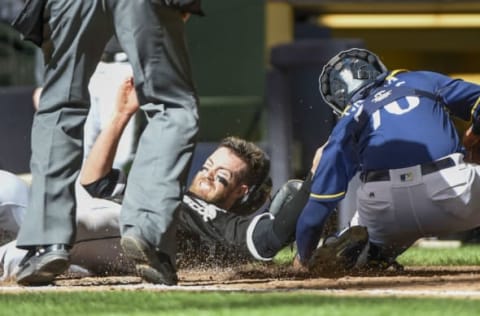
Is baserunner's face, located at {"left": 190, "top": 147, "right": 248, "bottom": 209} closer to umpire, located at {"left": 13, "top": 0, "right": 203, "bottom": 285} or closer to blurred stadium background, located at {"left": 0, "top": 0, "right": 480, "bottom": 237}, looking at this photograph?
umpire, located at {"left": 13, "top": 0, "right": 203, "bottom": 285}

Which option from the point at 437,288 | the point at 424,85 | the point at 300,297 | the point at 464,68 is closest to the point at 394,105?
the point at 424,85

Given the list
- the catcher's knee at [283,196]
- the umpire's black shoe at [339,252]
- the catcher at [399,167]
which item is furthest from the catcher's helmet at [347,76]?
the umpire's black shoe at [339,252]

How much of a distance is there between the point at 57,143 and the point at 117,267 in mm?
1038

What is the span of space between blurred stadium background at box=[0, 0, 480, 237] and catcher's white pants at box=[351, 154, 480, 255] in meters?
3.05

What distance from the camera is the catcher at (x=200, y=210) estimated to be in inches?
269

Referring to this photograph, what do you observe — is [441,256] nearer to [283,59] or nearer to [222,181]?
[222,181]

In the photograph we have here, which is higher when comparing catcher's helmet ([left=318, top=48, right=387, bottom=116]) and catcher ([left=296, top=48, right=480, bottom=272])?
catcher's helmet ([left=318, top=48, right=387, bottom=116])

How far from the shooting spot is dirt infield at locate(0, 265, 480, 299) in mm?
5852

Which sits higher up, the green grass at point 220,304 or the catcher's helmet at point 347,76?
the catcher's helmet at point 347,76

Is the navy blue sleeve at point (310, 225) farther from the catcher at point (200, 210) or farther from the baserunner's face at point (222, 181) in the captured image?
the baserunner's face at point (222, 181)

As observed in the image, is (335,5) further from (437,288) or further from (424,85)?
(437,288)

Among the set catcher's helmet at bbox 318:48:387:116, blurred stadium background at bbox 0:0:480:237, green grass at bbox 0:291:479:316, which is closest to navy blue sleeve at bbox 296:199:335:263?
catcher's helmet at bbox 318:48:387:116

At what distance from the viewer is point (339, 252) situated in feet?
22.3

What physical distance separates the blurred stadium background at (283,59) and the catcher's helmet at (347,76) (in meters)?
2.76
